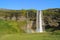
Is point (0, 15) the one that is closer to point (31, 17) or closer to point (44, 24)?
point (31, 17)

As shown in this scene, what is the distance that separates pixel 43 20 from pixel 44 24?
1.31m

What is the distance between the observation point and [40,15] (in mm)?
60344

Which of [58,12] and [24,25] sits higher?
[58,12]

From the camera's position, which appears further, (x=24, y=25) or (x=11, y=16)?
(x=11, y=16)

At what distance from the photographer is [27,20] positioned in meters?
59.9

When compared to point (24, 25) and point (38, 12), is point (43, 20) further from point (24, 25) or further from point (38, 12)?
point (24, 25)

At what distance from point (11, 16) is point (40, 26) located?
9678mm

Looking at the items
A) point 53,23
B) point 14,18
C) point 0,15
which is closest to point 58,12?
point 53,23

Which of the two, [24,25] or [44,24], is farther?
[44,24]

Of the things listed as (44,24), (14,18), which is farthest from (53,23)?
(14,18)

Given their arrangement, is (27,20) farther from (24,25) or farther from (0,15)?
(0,15)

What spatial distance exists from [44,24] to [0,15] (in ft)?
46.2

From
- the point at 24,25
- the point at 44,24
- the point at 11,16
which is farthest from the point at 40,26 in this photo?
the point at 11,16

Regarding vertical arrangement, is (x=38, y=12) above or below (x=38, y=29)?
above
